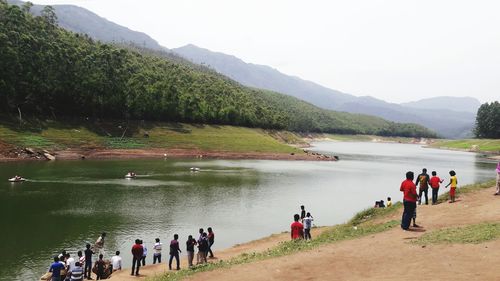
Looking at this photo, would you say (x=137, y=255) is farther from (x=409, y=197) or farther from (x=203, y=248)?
(x=409, y=197)

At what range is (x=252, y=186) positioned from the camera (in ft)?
244

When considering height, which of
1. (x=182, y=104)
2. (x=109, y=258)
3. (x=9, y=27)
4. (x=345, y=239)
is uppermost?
(x=9, y=27)

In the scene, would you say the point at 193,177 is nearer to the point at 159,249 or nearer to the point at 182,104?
the point at 159,249

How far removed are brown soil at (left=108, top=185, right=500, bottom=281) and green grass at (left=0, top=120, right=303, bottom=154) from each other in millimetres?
88000

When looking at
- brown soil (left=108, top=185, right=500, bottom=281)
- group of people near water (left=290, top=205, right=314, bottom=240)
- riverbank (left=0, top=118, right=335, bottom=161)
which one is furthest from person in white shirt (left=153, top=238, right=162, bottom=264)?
riverbank (left=0, top=118, right=335, bottom=161)

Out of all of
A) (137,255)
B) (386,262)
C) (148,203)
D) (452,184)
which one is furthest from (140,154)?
(386,262)

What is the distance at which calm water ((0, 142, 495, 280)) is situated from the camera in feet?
122

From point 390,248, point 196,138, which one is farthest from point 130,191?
point 196,138

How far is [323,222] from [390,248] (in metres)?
26.1

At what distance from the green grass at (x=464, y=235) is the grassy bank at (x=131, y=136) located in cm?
9679

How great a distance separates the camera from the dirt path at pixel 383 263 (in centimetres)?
1828

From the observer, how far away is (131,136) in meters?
130

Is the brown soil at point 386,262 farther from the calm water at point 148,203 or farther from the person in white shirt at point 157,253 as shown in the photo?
the calm water at point 148,203

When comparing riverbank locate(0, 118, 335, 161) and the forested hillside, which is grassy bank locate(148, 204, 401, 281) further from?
the forested hillside
